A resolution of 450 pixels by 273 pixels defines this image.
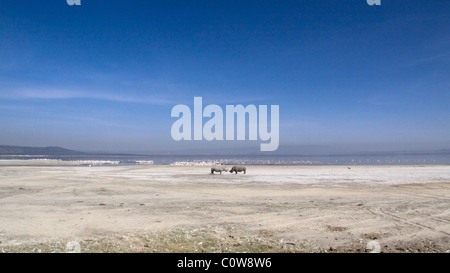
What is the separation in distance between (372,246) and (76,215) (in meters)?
10.1

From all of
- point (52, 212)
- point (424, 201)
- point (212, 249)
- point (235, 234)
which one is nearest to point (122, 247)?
point (212, 249)

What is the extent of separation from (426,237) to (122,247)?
8.38 meters

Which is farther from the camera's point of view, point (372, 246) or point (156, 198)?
point (156, 198)

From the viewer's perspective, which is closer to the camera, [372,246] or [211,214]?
[372,246]

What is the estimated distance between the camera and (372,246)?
784cm

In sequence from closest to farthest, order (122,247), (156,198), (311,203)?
(122,247), (311,203), (156,198)

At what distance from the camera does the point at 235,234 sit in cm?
891

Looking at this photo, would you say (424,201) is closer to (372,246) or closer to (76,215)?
(372,246)

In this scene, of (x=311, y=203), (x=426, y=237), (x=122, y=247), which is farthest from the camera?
(x=311, y=203)
